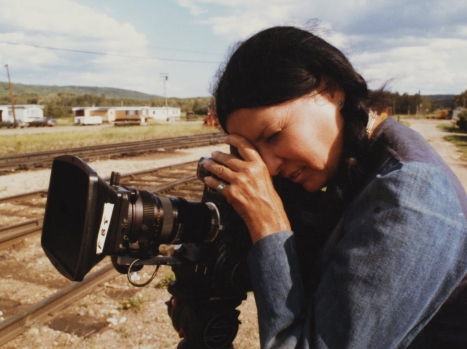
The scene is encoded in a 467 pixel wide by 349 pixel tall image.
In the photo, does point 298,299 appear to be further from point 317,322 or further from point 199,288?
point 199,288

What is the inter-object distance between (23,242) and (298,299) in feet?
17.9

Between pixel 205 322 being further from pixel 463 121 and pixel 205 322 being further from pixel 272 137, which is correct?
pixel 463 121

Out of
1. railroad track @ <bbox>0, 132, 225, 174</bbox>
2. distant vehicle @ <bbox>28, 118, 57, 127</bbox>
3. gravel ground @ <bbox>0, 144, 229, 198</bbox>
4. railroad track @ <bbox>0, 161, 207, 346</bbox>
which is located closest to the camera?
railroad track @ <bbox>0, 161, 207, 346</bbox>

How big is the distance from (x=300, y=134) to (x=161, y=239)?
683 millimetres

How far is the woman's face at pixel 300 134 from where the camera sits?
4.71 ft

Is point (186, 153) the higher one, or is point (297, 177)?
point (297, 177)

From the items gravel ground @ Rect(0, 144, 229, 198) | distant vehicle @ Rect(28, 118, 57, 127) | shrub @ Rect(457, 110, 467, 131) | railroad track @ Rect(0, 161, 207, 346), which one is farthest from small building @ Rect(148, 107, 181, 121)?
railroad track @ Rect(0, 161, 207, 346)

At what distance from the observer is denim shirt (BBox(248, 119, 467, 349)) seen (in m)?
1.09

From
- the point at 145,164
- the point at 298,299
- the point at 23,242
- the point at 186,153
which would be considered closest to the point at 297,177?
the point at 298,299

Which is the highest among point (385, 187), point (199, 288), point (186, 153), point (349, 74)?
point (349, 74)

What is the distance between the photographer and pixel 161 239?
172 centimetres

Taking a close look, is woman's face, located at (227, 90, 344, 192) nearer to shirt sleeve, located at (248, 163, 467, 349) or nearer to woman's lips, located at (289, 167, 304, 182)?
woman's lips, located at (289, 167, 304, 182)

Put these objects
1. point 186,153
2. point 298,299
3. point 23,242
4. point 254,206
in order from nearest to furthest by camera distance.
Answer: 1. point 298,299
2. point 254,206
3. point 23,242
4. point 186,153

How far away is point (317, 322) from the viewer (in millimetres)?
1192
